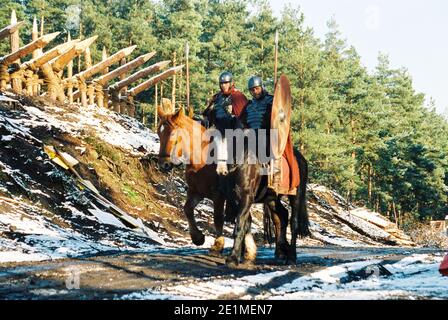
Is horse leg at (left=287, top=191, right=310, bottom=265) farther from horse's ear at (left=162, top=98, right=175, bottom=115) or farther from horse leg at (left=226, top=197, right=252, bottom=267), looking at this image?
horse's ear at (left=162, top=98, right=175, bottom=115)

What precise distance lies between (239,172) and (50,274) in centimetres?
339

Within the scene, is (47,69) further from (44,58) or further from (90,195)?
(90,195)

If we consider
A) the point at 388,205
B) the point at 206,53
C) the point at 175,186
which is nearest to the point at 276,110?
the point at 175,186

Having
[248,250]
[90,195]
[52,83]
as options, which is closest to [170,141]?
[248,250]

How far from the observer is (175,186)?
77.8 ft

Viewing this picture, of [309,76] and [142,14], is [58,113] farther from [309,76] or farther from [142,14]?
[142,14]

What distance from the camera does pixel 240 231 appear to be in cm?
934

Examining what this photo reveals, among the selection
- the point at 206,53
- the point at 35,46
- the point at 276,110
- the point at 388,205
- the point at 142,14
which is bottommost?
the point at 388,205

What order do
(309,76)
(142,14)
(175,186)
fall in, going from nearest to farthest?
1. (175,186)
2. (309,76)
3. (142,14)

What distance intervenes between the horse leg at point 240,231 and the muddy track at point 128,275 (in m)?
0.18

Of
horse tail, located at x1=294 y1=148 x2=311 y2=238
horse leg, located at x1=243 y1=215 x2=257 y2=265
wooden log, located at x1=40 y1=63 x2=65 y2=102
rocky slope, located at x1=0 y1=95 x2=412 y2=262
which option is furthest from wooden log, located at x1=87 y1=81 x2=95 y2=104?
horse leg, located at x1=243 y1=215 x2=257 y2=265

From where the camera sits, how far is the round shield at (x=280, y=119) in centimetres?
1017

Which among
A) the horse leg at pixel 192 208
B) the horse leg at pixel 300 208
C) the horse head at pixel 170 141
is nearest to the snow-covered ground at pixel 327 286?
the horse leg at pixel 300 208

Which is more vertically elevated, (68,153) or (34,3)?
(34,3)
